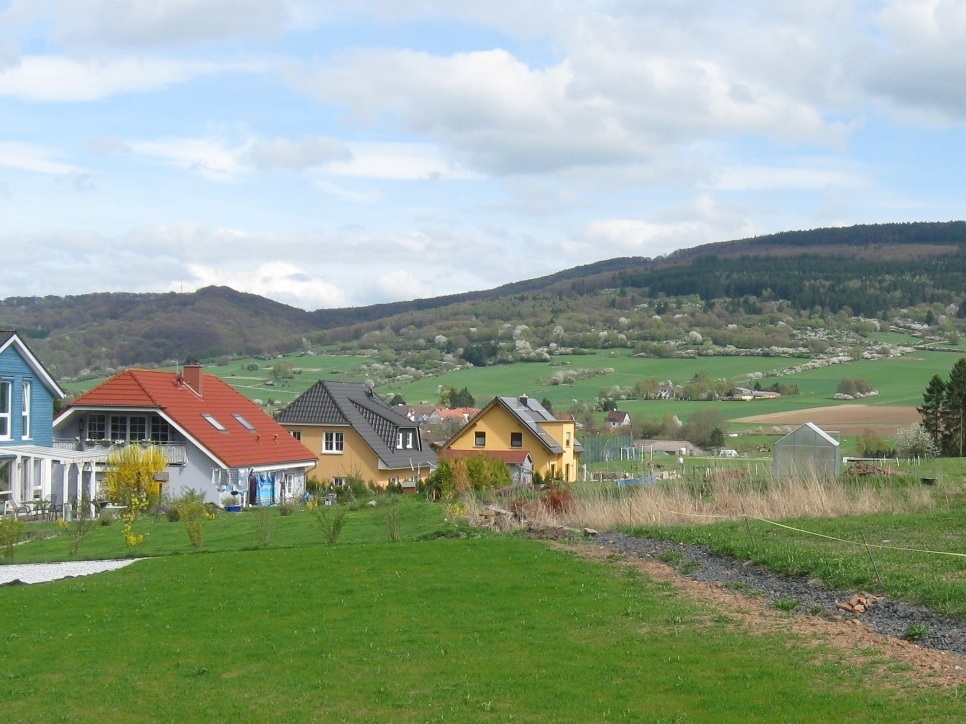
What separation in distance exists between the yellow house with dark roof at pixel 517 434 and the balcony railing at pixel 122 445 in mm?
21748

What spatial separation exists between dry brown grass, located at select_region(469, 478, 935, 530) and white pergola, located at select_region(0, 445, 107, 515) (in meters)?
15.6

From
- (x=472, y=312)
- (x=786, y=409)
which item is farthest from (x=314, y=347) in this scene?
(x=786, y=409)

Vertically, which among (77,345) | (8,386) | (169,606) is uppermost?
(77,345)

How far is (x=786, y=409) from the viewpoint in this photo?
276 feet

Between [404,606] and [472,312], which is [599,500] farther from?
[472,312]

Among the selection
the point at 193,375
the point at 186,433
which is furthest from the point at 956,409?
the point at 186,433

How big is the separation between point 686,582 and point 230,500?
26.6 meters

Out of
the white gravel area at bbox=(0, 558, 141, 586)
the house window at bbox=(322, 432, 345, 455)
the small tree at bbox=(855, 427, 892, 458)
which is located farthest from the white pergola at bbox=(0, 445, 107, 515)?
the small tree at bbox=(855, 427, 892, 458)

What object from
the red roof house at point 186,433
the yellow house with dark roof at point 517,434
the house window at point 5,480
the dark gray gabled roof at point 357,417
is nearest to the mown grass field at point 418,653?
the house window at point 5,480

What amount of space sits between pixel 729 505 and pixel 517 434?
36306mm

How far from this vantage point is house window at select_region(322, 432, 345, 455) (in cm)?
5212

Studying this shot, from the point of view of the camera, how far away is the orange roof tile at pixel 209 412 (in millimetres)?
40844

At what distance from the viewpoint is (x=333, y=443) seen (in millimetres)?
52250

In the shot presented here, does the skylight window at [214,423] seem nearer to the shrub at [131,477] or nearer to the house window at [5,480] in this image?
the shrub at [131,477]
